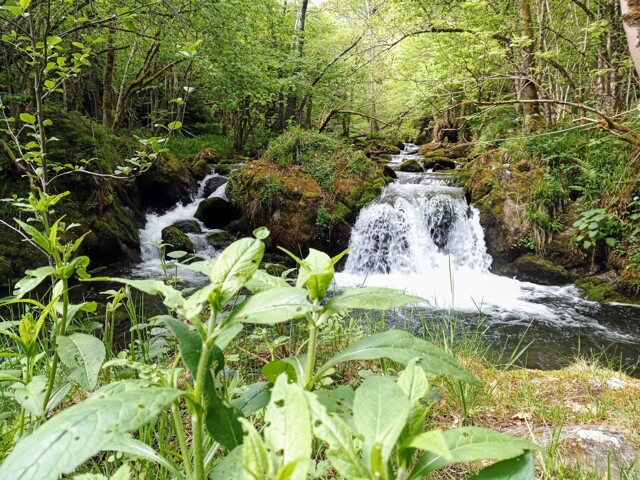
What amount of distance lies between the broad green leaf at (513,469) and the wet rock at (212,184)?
12.3 m

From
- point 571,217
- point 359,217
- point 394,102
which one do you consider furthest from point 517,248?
point 394,102

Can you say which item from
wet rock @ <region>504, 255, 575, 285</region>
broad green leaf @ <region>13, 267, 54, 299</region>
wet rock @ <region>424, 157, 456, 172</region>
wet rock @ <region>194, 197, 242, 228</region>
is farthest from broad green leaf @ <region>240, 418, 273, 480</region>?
wet rock @ <region>424, 157, 456, 172</region>

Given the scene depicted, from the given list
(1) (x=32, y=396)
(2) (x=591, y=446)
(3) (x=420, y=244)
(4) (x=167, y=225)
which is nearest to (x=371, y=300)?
(1) (x=32, y=396)

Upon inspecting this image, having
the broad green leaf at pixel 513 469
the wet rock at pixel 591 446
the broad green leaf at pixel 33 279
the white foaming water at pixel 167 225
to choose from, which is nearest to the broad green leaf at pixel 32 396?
the broad green leaf at pixel 33 279

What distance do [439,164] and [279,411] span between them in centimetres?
1405

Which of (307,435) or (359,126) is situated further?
(359,126)

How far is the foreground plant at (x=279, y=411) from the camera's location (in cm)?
39

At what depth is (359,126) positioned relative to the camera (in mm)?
25328

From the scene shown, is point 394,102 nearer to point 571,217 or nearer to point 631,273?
point 571,217

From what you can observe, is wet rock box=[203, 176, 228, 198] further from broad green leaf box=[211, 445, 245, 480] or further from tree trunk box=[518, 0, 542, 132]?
broad green leaf box=[211, 445, 245, 480]

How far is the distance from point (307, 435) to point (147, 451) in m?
0.46

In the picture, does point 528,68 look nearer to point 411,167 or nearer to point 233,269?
point 411,167

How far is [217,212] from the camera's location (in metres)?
10.7

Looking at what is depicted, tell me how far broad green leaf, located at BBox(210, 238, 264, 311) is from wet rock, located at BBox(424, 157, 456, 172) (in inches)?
531
